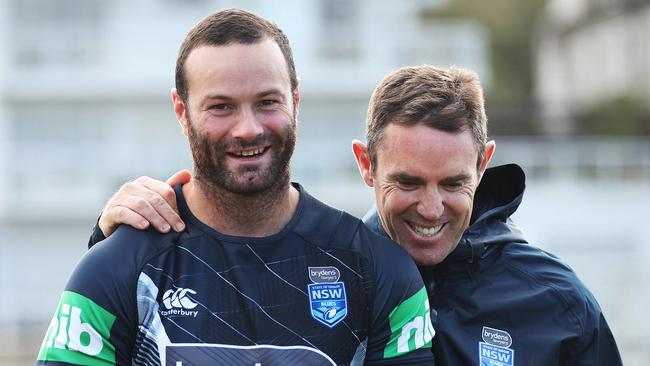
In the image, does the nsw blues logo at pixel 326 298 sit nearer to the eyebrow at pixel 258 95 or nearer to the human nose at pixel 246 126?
the human nose at pixel 246 126

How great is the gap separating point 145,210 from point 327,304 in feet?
2.26

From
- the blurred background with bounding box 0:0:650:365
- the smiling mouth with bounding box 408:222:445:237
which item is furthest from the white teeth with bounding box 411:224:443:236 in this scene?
the blurred background with bounding box 0:0:650:365

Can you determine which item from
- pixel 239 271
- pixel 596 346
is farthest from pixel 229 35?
pixel 596 346

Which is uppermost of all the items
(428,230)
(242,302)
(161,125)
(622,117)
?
(428,230)

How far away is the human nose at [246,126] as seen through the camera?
3.72 m

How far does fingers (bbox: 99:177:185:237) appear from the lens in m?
3.88

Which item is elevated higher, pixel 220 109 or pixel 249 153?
pixel 220 109

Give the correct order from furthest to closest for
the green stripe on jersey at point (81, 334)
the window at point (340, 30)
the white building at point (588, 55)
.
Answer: the white building at point (588, 55) → the window at point (340, 30) → the green stripe on jersey at point (81, 334)

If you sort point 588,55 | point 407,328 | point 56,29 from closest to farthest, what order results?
1. point 407,328
2. point 56,29
3. point 588,55

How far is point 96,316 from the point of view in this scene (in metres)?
3.65

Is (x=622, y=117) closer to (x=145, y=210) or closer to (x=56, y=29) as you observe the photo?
(x=56, y=29)

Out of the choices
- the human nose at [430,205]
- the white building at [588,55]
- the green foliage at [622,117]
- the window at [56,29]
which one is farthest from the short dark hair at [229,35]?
the white building at [588,55]

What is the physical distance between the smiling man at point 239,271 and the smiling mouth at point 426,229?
41 centimetres

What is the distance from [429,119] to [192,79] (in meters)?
0.95
